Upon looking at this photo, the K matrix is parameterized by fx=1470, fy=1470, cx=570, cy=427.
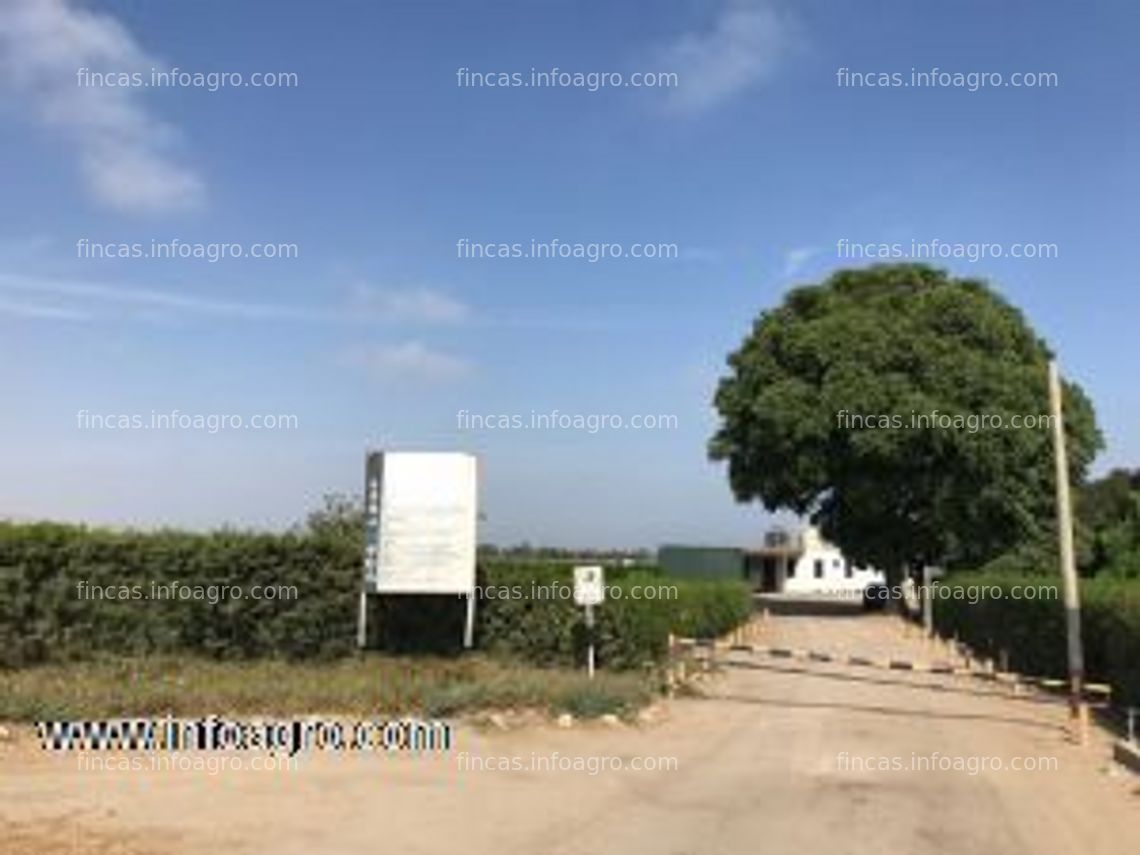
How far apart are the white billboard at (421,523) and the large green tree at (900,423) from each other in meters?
28.4

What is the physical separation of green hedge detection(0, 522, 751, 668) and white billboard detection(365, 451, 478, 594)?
115 cm

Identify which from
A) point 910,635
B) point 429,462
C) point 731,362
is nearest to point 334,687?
point 429,462

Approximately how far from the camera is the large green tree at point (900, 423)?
50.2 m

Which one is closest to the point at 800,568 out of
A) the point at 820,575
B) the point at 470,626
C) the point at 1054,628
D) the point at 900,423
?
the point at 820,575

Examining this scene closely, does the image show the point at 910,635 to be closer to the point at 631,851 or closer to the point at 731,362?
the point at 731,362

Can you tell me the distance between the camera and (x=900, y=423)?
165ft

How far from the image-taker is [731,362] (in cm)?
5800

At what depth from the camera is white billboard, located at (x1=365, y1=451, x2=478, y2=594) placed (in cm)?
2417

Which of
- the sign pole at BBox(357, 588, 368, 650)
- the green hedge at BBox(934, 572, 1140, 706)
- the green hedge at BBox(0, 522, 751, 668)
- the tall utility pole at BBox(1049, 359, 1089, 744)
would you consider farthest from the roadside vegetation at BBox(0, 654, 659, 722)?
the green hedge at BBox(934, 572, 1140, 706)

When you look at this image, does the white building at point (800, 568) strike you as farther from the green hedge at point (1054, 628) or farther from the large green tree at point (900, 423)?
the green hedge at point (1054, 628)

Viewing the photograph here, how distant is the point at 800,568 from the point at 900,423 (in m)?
61.3

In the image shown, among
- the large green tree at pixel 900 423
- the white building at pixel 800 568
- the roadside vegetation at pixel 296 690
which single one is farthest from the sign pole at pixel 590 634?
the white building at pixel 800 568

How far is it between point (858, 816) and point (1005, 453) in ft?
127

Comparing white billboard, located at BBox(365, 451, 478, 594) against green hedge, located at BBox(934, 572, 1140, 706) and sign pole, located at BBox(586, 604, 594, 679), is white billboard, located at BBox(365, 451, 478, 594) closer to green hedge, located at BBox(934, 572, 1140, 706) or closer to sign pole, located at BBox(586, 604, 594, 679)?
sign pole, located at BBox(586, 604, 594, 679)
